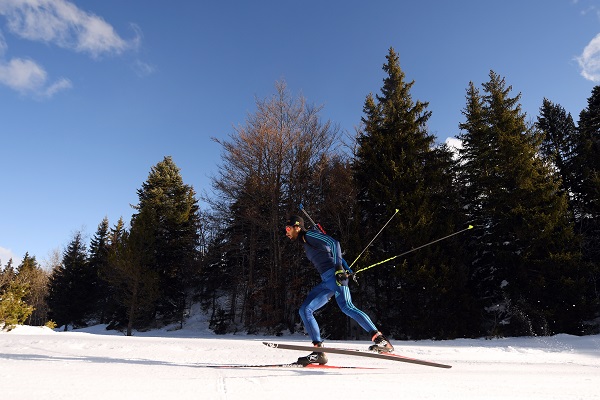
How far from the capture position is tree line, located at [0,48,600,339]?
14.6 metres

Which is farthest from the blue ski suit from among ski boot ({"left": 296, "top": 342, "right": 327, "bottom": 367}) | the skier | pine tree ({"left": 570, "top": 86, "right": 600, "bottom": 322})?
pine tree ({"left": 570, "top": 86, "right": 600, "bottom": 322})

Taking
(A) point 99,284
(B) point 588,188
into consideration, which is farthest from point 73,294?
(B) point 588,188

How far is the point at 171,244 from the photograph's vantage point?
96.3 feet

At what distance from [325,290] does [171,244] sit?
26.6m

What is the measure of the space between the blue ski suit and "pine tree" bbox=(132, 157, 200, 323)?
939 inches

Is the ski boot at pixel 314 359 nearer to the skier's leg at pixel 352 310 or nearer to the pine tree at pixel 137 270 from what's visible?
the skier's leg at pixel 352 310

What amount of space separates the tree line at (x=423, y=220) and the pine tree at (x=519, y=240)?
56 mm

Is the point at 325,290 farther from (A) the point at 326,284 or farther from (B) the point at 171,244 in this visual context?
(B) the point at 171,244

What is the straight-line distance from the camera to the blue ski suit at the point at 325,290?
5.13 meters

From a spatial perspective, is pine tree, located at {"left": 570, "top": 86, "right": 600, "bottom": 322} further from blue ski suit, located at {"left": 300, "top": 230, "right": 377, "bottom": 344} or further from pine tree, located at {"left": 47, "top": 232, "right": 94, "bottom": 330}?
pine tree, located at {"left": 47, "top": 232, "right": 94, "bottom": 330}

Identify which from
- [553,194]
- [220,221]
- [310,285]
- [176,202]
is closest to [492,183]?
[553,194]

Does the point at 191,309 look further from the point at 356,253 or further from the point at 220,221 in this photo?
the point at 356,253

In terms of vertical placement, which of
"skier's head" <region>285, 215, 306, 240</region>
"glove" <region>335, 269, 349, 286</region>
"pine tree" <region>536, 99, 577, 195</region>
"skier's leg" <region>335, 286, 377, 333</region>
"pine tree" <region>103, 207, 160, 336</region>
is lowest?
"skier's leg" <region>335, 286, 377, 333</region>

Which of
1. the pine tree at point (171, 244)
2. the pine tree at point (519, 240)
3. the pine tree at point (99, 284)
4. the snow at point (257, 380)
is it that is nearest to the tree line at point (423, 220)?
the pine tree at point (519, 240)
